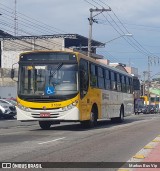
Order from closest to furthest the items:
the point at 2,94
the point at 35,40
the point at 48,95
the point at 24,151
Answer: the point at 24,151 → the point at 48,95 → the point at 2,94 → the point at 35,40

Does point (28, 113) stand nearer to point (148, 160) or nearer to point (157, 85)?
point (148, 160)

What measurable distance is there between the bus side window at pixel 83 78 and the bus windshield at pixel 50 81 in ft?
1.22

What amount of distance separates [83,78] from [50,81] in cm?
152

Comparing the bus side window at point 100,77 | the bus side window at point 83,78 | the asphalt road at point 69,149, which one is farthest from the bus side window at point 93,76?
the asphalt road at point 69,149

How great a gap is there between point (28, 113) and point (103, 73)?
608 cm

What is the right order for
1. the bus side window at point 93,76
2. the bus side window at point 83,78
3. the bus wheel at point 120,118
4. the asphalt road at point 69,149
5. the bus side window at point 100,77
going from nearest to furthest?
1. the asphalt road at point 69,149
2. the bus side window at point 83,78
3. the bus side window at point 93,76
4. the bus side window at point 100,77
5. the bus wheel at point 120,118

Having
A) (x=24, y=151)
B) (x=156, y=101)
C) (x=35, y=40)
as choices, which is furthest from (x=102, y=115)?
(x=156, y=101)

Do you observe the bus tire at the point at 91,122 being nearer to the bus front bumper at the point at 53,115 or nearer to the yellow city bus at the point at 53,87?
the yellow city bus at the point at 53,87

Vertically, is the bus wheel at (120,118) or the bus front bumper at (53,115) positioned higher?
the bus front bumper at (53,115)

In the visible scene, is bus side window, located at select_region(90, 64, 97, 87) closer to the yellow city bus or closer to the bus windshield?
the yellow city bus

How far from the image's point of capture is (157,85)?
14938 cm

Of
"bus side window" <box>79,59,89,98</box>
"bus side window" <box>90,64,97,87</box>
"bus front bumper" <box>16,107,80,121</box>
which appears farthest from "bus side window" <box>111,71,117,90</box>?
"bus front bumper" <box>16,107,80,121</box>

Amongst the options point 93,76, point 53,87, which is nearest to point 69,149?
point 53,87

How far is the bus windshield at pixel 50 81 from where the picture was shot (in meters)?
18.9
